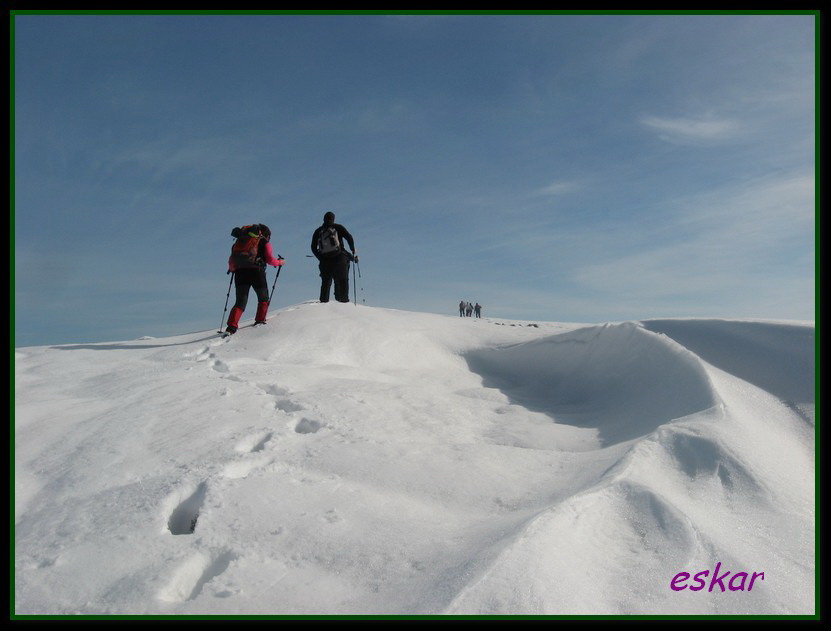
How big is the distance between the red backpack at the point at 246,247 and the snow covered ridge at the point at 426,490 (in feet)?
10.5

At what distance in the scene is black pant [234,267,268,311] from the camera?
29.3 feet

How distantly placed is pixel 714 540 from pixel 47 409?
5648 mm

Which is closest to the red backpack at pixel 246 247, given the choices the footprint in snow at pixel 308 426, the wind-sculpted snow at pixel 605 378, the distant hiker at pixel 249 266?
the distant hiker at pixel 249 266

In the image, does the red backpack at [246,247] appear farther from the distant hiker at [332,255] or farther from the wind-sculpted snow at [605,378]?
the wind-sculpted snow at [605,378]

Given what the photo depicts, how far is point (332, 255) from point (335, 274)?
412mm

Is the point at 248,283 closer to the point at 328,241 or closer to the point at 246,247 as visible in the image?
the point at 246,247

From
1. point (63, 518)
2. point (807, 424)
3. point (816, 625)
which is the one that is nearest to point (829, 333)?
point (807, 424)

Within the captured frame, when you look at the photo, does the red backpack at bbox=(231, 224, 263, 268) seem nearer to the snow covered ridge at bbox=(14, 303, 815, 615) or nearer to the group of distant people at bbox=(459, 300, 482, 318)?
the snow covered ridge at bbox=(14, 303, 815, 615)

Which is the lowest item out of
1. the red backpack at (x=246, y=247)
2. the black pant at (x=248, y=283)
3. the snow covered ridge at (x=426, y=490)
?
the snow covered ridge at (x=426, y=490)

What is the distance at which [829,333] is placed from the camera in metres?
3.83

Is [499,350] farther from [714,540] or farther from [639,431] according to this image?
[714,540]

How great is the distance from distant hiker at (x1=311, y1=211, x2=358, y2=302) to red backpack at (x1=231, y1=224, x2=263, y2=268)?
1606mm

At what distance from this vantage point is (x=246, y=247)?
8953 millimetres

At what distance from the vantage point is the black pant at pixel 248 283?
8938 millimetres
